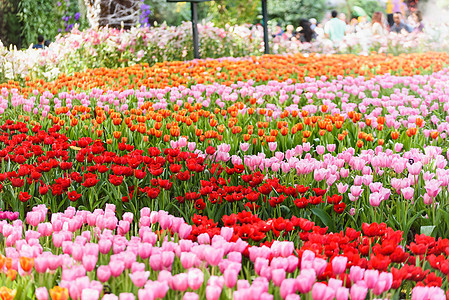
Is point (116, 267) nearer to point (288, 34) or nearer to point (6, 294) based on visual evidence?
point (6, 294)

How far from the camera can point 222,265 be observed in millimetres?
1769

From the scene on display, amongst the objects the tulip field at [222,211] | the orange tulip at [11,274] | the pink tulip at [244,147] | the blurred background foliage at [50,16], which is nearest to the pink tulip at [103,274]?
the tulip field at [222,211]

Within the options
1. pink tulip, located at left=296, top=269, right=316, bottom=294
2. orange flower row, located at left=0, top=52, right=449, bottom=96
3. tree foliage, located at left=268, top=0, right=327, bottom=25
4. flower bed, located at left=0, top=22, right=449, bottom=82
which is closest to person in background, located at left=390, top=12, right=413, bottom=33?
flower bed, located at left=0, top=22, right=449, bottom=82

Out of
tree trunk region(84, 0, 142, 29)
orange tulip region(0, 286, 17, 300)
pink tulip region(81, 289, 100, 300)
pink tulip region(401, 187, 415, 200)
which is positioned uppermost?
tree trunk region(84, 0, 142, 29)

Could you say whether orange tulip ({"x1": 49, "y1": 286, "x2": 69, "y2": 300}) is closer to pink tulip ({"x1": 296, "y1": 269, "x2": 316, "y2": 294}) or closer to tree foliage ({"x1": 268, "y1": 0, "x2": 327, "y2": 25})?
pink tulip ({"x1": 296, "y1": 269, "x2": 316, "y2": 294})

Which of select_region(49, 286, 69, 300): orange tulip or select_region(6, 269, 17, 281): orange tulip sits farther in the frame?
select_region(6, 269, 17, 281): orange tulip

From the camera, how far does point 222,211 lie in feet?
9.23

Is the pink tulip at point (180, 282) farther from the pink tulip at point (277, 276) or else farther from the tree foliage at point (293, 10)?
the tree foliage at point (293, 10)

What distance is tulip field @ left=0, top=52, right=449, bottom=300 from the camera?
66.7 inches

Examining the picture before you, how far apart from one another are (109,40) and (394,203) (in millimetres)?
8225

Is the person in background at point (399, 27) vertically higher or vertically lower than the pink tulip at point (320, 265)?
higher

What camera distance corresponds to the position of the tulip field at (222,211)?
169 cm

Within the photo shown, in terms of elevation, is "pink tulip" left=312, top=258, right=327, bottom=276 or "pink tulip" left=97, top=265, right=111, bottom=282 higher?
"pink tulip" left=97, top=265, right=111, bottom=282

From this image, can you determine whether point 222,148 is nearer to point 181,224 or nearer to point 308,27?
point 181,224
